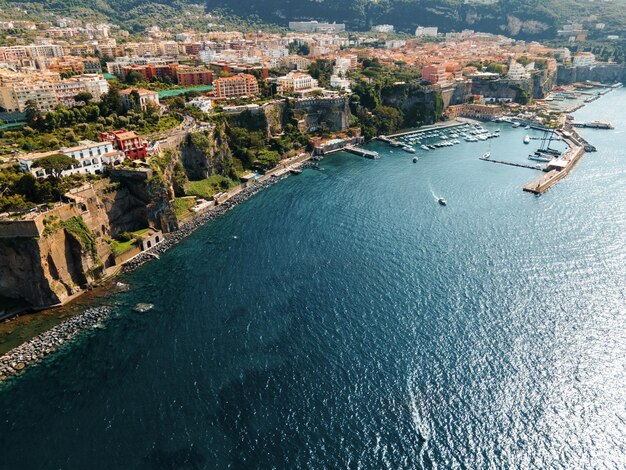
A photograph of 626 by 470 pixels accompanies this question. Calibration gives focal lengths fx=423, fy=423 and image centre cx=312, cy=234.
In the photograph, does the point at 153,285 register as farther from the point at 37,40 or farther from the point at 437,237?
the point at 37,40

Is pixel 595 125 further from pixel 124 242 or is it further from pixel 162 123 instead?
pixel 124 242

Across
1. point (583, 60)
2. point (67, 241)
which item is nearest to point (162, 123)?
point (67, 241)

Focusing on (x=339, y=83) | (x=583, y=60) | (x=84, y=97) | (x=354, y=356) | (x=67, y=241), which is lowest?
(x=354, y=356)

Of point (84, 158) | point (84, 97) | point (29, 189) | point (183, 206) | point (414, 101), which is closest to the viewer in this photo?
point (29, 189)

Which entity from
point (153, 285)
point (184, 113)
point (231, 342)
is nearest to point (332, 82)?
point (184, 113)

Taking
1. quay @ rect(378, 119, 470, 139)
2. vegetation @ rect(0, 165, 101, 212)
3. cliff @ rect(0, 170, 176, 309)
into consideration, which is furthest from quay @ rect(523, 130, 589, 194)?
vegetation @ rect(0, 165, 101, 212)
